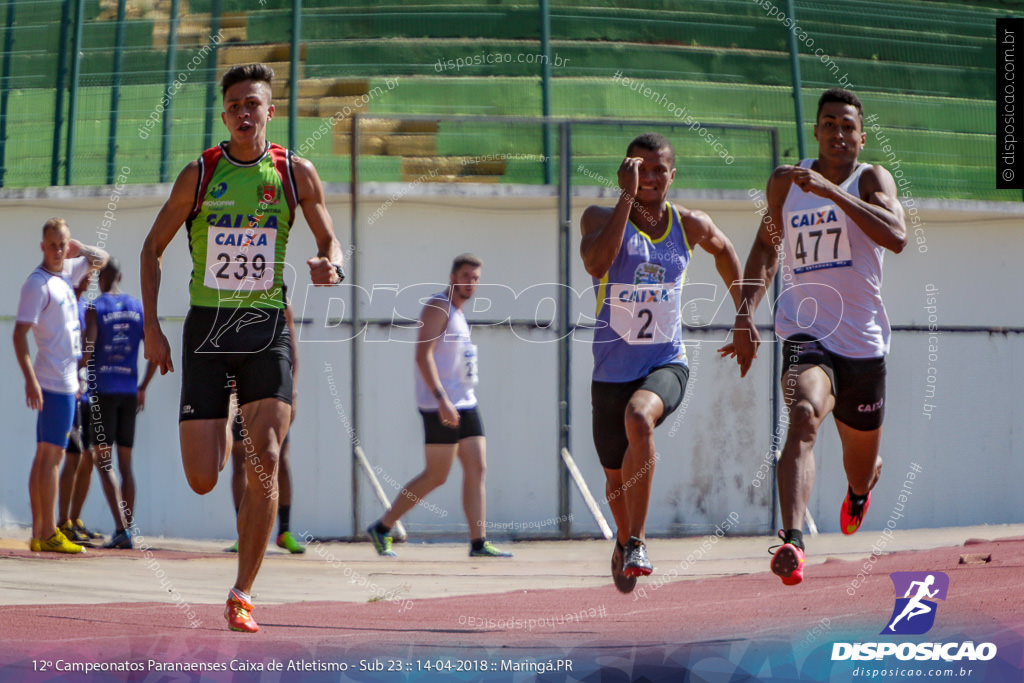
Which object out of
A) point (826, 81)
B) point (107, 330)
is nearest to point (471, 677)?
point (107, 330)

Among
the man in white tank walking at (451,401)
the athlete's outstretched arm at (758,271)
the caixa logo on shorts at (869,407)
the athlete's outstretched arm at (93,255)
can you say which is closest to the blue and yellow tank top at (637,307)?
the athlete's outstretched arm at (758,271)

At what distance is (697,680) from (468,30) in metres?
8.19

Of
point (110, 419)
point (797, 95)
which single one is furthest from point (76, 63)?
point (797, 95)

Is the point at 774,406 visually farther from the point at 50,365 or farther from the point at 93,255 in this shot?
the point at 50,365

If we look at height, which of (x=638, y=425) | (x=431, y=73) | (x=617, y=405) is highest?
(x=431, y=73)

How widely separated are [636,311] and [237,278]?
1.83m

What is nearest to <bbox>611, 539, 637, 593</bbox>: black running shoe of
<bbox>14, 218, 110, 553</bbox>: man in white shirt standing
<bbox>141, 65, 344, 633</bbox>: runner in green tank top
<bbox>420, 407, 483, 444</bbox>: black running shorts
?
<bbox>141, 65, 344, 633</bbox>: runner in green tank top

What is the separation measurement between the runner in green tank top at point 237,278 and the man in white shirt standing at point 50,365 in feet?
11.0

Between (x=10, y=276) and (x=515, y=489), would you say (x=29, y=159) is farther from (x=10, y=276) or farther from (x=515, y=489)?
(x=515, y=489)

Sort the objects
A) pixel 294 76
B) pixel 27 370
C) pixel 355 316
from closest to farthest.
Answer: pixel 27 370 < pixel 355 316 < pixel 294 76

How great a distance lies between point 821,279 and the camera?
5527mm

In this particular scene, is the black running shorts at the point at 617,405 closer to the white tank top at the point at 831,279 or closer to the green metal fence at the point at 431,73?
the white tank top at the point at 831,279

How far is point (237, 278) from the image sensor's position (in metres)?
5.09

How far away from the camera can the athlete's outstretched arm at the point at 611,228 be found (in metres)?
5.35
